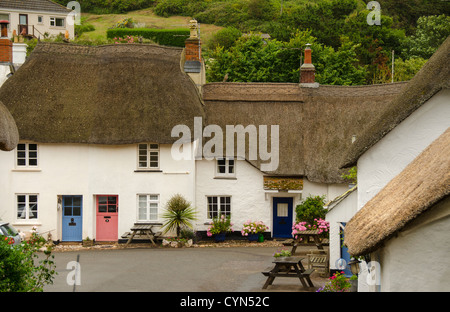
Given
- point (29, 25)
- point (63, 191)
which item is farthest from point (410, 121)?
point (29, 25)

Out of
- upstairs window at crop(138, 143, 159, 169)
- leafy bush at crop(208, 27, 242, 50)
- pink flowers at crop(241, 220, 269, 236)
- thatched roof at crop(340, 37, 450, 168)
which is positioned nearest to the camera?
thatched roof at crop(340, 37, 450, 168)

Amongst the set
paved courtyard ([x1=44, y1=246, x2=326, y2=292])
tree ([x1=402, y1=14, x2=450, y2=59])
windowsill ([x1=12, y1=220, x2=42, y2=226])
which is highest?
tree ([x1=402, y1=14, x2=450, y2=59])

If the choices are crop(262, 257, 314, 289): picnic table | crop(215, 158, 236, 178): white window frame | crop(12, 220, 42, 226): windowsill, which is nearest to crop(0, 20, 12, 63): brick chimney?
crop(12, 220, 42, 226): windowsill

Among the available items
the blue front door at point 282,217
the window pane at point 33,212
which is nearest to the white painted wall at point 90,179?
the window pane at point 33,212

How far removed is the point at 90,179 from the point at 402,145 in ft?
55.2

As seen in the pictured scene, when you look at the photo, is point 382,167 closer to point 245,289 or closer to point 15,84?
point 245,289

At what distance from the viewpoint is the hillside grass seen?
67.5 metres

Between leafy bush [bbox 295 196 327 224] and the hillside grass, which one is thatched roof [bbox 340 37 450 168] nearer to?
leafy bush [bbox 295 196 327 224]

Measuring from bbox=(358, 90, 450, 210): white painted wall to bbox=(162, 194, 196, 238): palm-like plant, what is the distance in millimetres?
13067

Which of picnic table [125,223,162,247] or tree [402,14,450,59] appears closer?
picnic table [125,223,162,247]

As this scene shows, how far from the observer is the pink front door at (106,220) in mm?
30719

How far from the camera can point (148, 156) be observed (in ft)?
101

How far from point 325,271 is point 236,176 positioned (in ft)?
30.7

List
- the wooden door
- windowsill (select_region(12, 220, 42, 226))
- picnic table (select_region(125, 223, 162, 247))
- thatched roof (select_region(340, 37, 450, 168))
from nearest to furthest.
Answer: thatched roof (select_region(340, 37, 450, 168))
picnic table (select_region(125, 223, 162, 247))
windowsill (select_region(12, 220, 42, 226))
the wooden door
